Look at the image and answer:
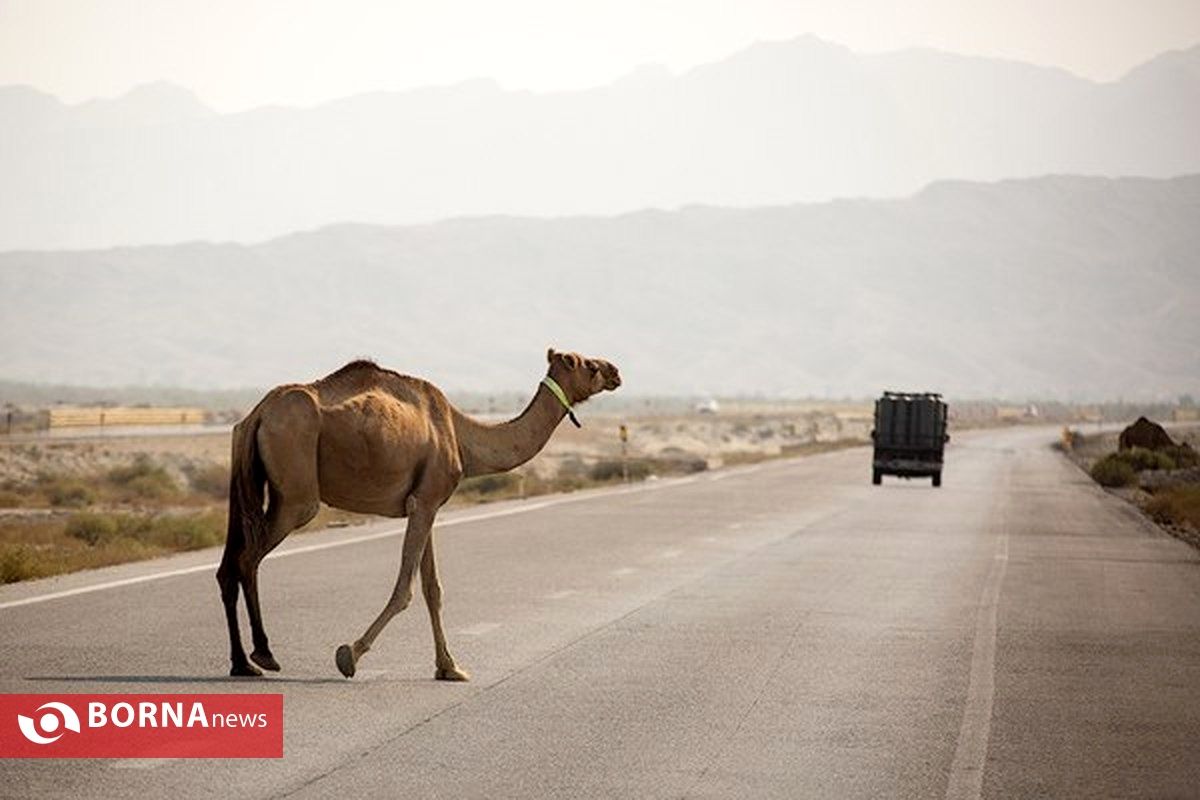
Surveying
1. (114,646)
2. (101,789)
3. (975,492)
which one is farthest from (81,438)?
(101,789)

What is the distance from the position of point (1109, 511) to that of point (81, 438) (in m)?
51.4

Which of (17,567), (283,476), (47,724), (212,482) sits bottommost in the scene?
(212,482)

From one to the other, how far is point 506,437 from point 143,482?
4407 centimetres

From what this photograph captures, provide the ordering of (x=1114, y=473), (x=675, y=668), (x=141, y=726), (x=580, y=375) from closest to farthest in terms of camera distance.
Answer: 1. (x=141, y=726)
2. (x=675, y=668)
3. (x=580, y=375)
4. (x=1114, y=473)

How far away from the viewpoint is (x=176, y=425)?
106 m

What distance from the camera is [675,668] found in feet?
49.3

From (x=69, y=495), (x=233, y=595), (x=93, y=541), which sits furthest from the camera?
(x=69, y=495)

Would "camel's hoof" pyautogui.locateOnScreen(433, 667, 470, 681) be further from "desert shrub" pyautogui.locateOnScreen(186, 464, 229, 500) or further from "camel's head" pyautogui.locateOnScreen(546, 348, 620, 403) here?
"desert shrub" pyautogui.locateOnScreen(186, 464, 229, 500)

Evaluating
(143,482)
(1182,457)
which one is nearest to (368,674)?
(143,482)

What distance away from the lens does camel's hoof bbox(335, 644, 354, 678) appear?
13.5m

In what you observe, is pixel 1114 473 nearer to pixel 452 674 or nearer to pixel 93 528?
pixel 93 528

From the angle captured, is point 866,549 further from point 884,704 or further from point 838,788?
point 838,788

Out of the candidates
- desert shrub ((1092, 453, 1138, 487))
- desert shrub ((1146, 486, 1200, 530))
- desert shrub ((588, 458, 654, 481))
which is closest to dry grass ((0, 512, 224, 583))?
desert shrub ((1146, 486, 1200, 530))

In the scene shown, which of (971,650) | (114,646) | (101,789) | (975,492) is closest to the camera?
(101,789)
